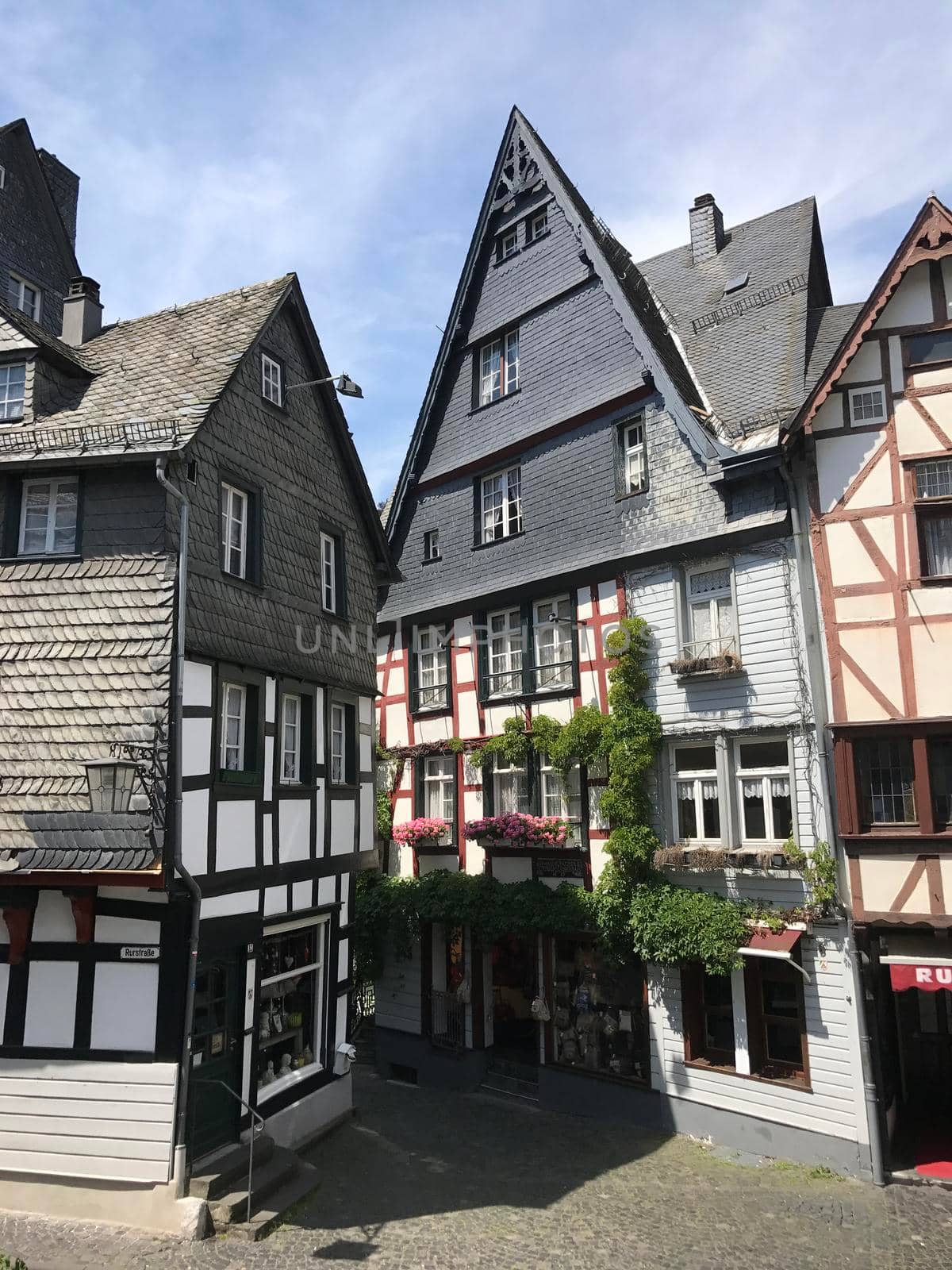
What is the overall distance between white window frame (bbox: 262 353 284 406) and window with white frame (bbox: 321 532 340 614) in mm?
2303

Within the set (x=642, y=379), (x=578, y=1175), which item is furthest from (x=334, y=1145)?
(x=642, y=379)

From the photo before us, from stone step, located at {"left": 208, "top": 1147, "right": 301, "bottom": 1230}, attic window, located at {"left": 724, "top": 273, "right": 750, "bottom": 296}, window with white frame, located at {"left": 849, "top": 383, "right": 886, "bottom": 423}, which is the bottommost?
stone step, located at {"left": 208, "top": 1147, "right": 301, "bottom": 1230}

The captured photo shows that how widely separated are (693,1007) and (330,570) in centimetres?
908

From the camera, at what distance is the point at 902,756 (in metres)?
12.9

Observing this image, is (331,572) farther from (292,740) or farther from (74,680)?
(74,680)

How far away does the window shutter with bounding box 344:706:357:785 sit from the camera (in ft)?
51.1

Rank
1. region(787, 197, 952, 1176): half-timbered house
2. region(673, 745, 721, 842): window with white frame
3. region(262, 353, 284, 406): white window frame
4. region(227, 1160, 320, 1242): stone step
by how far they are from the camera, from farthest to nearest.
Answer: region(673, 745, 721, 842): window with white frame → region(262, 353, 284, 406): white window frame → region(787, 197, 952, 1176): half-timbered house → region(227, 1160, 320, 1242): stone step

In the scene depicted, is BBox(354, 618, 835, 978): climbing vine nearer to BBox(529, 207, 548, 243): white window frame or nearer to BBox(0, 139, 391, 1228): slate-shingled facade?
BBox(0, 139, 391, 1228): slate-shingled facade

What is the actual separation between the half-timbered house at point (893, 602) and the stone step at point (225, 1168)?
8.10 metres

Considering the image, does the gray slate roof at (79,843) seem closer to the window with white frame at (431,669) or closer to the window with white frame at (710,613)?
the window with white frame at (710,613)

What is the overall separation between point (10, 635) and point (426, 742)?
9.58 metres

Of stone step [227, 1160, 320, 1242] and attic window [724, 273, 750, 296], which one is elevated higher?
attic window [724, 273, 750, 296]

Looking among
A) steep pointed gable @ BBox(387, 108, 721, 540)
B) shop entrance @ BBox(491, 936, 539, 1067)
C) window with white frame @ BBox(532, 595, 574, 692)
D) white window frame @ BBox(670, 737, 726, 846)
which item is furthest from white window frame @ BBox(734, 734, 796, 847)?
shop entrance @ BBox(491, 936, 539, 1067)

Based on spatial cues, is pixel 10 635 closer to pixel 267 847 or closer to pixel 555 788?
Answer: pixel 267 847
